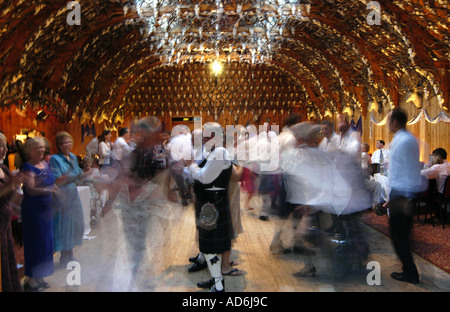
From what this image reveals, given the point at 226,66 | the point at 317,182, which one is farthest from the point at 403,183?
the point at 226,66

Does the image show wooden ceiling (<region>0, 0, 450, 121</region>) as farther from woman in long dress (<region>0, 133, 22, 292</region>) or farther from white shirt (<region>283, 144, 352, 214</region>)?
white shirt (<region>283, 144, 352, 214</region>)

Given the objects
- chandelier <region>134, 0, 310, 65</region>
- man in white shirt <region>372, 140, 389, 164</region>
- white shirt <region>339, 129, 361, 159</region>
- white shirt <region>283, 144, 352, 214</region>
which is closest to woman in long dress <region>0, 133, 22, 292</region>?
white shirt <region>283, 144, 352, 214</region>

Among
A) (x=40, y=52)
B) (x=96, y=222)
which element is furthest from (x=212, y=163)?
(x=40, y=52)

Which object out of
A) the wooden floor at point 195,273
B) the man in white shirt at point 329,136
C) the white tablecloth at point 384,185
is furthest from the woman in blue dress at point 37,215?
the white tablecloth at point 384,185

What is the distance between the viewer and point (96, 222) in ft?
19.2

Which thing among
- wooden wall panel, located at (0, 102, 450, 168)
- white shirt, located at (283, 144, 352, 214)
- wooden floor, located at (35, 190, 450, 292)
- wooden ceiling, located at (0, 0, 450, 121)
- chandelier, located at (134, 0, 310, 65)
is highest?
chandelier, located at (134, 0, 310, 65)

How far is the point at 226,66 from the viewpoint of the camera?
1525cm

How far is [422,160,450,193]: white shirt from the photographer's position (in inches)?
237

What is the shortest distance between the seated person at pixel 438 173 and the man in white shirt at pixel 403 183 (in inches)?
110

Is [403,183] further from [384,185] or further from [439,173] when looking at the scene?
[439,173]

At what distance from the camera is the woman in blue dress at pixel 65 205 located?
3.80 meters

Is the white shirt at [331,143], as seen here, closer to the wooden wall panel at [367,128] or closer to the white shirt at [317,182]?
the white shirt at [317,182]

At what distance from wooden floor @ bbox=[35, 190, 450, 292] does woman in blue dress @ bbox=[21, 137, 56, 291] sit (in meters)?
0.24

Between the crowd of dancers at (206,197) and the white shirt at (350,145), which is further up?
the white shirt at (350,145)
